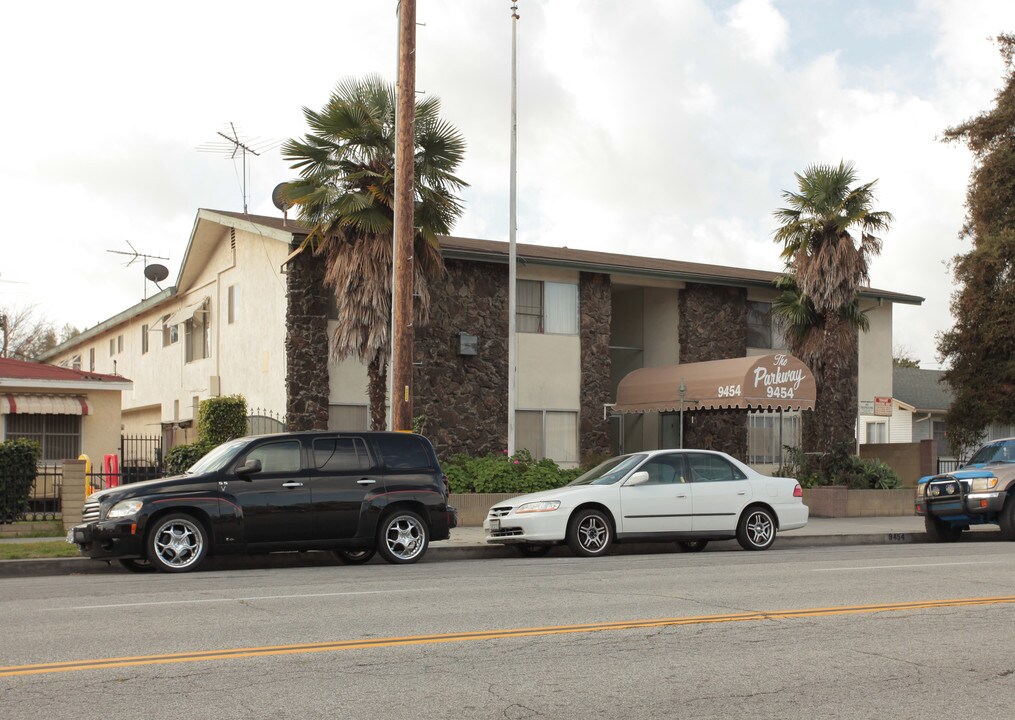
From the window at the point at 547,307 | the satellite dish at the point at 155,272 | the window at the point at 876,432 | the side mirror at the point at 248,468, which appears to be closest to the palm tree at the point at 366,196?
the window at the point at 547,307

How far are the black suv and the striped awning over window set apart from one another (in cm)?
1045

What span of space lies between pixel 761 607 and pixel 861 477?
1710cm

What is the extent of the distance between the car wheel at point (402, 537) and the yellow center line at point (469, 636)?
6.07 metres

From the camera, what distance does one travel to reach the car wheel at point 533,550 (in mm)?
16562

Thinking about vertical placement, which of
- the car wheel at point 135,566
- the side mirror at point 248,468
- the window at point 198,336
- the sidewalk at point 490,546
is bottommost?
the sidewalk at point 490,546

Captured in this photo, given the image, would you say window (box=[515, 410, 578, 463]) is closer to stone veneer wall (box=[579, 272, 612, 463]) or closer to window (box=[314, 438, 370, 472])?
stone veneer wall (box=[579, 272, 612, 463])

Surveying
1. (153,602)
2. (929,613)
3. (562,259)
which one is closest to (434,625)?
(153,602)

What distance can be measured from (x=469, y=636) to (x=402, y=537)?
21.4 ft

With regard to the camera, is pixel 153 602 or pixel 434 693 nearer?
pixel 434 693

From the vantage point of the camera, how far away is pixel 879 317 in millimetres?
32219

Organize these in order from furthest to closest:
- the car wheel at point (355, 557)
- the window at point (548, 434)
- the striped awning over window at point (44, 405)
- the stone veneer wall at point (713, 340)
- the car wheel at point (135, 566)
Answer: the stone veneer wall at point (713, 340)
the window at point (548, 434)
the striped awning over window at point (44, 405)
the car wheel at point (355, 557)
the car wheel at point (135, 566)

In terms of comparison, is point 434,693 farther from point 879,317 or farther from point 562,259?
point 879,317

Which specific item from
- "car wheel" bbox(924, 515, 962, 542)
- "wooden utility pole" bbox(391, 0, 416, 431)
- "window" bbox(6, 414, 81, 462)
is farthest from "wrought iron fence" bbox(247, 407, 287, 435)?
"car wheel" bbox(924, 515, 962, 542)

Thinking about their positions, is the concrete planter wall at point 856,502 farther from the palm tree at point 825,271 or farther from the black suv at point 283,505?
the black suv at point 283,505
